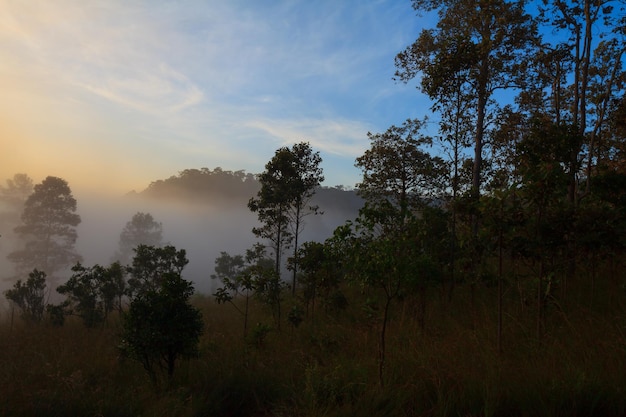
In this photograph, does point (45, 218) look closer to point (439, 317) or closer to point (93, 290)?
point (93, 290)

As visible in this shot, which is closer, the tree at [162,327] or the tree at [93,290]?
the tree at [162,327]

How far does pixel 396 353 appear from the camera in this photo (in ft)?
21.6

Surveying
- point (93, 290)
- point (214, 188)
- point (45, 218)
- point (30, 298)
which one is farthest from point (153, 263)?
point (214, 188)

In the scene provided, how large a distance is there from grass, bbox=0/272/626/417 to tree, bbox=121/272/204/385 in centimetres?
51

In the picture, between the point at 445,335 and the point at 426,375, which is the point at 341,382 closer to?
the point at 426,375

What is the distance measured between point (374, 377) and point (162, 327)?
4385mm

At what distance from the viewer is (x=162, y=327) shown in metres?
6.89

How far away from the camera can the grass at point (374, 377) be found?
4387 mm

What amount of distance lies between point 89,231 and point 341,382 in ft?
412

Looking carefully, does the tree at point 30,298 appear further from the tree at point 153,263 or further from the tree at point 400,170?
the tree at point 400,170

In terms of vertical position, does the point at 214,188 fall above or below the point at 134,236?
above

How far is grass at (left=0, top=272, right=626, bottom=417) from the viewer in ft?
14.4

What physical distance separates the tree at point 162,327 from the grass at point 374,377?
1.68 feet

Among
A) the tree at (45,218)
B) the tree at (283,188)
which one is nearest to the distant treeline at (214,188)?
the tree at (45,218)
